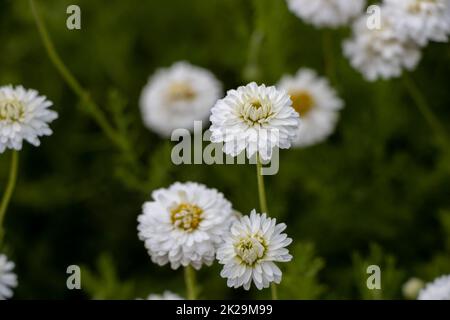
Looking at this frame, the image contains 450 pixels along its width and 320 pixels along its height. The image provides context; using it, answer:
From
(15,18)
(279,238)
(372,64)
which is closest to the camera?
(279,238)

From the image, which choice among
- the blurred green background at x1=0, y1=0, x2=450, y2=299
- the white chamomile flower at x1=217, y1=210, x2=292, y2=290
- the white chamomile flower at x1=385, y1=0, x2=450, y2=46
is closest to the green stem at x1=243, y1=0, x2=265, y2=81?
the blurred green background at x1=0, y1=0, x2=450, y2=299

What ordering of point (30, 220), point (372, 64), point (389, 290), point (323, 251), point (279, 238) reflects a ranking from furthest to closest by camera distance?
point (30, 220), point (323, 251), point (372, 64), point (389, 290), point (279, 238)

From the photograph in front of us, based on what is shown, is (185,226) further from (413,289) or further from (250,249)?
(413,289)

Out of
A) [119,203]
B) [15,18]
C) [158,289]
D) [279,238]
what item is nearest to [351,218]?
[158,289]

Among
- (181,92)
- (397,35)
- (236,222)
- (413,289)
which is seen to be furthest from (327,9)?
(236,222)

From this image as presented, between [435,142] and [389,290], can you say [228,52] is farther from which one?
[389,290]

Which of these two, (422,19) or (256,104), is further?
(422,19)

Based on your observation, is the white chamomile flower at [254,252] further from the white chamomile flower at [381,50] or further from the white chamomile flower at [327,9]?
the white chamomile flower at [327,9]

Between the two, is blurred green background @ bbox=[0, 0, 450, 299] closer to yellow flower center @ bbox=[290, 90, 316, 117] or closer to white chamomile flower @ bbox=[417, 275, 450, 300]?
yellow flower center @ bbox=[290, 90, 316, 117]
